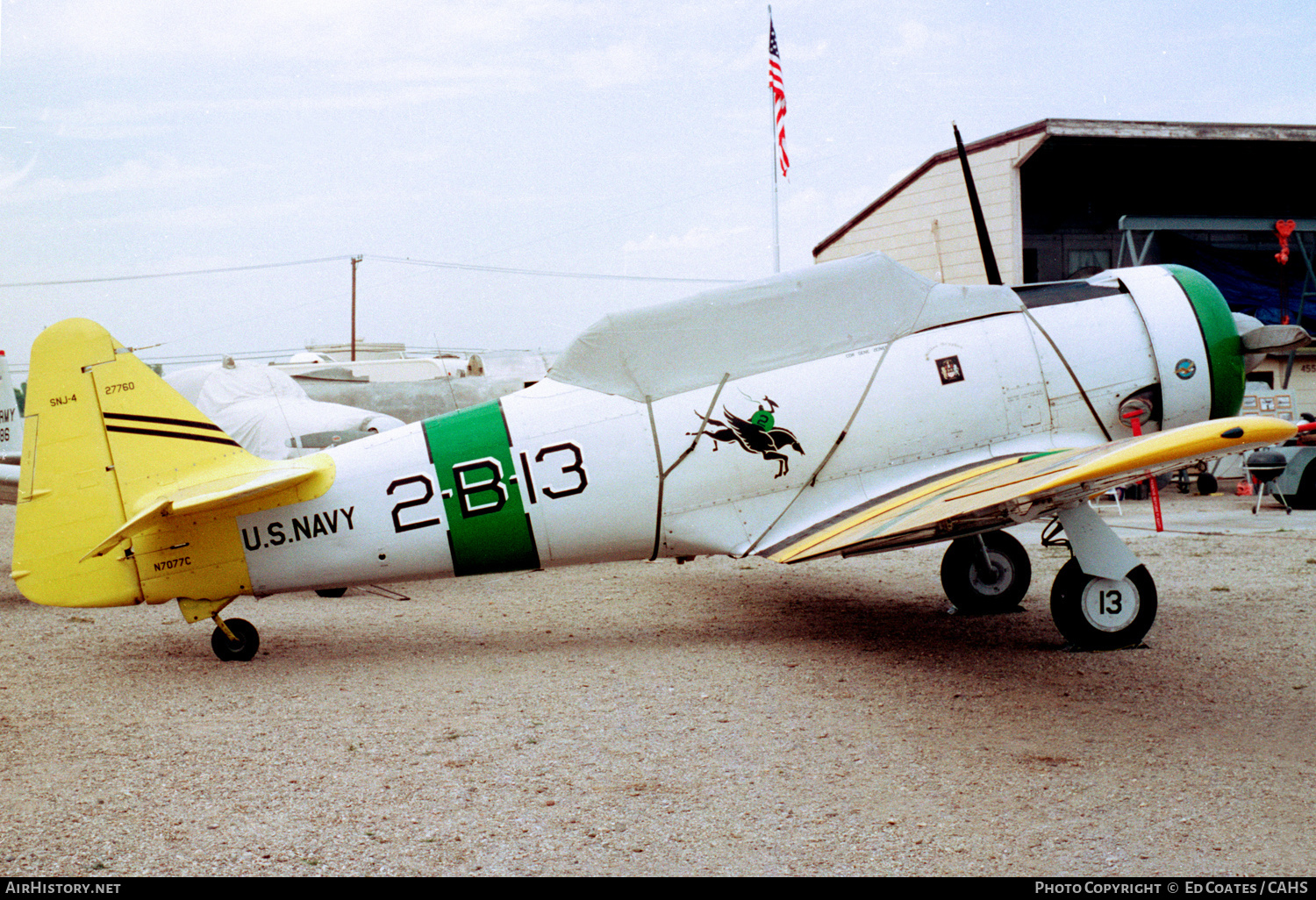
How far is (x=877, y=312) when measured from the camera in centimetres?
605

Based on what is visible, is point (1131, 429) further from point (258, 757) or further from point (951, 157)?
point (951, 157)

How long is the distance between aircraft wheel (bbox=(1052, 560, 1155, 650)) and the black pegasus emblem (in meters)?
1.73

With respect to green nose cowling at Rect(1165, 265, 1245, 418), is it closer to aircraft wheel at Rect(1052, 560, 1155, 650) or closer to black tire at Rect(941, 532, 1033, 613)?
aircraft wheel at Rect(1052, 560, 1155, 650)

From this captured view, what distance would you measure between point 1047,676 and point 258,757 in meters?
3.97

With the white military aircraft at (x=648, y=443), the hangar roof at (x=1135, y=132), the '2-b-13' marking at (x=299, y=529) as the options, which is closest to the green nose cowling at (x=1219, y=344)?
the white military aircraft at (x=648, y=443)

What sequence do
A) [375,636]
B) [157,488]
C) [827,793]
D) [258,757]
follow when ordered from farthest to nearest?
[375,636] < [157,488] < [258,757] < [827,793]

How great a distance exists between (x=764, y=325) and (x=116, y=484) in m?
4.02

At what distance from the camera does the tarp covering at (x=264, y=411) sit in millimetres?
10539

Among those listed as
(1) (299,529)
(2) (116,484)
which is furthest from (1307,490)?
(2) (116,484)

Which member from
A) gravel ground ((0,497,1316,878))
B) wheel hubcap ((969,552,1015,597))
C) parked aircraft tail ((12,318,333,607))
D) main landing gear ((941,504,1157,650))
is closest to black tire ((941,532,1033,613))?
wheel hubcap ((969,552,1015,597))

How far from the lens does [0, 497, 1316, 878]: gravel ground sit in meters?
3.21

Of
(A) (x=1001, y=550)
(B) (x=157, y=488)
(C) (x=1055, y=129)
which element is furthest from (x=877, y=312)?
(C) (x=1055, y=129)
